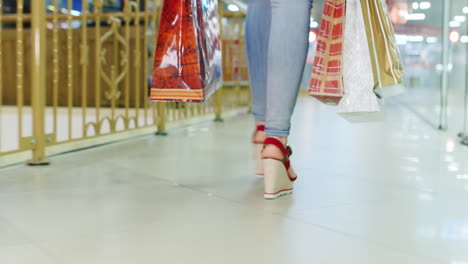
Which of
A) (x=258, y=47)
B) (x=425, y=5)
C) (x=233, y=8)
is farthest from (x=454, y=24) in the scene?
(x=258, y=47)

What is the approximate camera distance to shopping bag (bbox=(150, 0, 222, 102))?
1.29 m

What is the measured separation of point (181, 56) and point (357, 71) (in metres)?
0.40

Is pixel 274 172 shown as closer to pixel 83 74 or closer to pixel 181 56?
pixel 181 56

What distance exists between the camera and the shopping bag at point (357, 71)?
1227 millimetres

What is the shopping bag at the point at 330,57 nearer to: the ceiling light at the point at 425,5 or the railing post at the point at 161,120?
the railing post at the point at 161,120

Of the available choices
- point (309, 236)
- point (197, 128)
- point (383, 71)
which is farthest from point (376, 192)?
point (197, 128)

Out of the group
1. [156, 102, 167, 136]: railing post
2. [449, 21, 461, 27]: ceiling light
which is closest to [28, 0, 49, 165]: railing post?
[156, 102, 167, 136]: railing post

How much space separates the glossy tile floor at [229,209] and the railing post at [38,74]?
79 millimetres

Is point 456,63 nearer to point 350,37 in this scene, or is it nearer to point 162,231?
point 350,37

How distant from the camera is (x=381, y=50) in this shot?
123 cm

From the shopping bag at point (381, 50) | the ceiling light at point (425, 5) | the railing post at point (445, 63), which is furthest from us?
the ceiling light at point (425, 5)

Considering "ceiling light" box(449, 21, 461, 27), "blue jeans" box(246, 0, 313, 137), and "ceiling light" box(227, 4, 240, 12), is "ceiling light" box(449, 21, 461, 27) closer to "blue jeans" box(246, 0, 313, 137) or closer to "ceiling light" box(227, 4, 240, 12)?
"ceiling light" box(227, 4, 240, 12)

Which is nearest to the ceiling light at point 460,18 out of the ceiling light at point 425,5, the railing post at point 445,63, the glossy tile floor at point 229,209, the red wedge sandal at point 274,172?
the railing post at point 445,63

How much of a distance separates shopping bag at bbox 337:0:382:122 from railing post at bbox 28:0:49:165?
3.32ft
